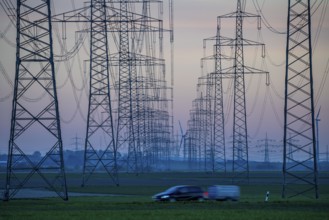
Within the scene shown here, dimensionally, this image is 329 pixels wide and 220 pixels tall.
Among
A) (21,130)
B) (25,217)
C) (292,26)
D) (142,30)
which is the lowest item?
(25,217)

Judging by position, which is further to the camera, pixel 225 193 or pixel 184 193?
pixel 225 193

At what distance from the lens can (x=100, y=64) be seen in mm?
88000

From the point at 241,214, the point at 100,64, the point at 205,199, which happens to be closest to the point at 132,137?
the point at 100,64

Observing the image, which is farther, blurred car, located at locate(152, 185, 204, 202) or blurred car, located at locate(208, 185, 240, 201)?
blurred car, located at locate(208, 185, 240, 201)

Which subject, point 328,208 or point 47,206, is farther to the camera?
point 47,206

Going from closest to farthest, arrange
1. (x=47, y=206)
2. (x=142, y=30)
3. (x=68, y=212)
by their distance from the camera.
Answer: (x=68, y=212) → (x=47, y=206) → (x=142, y=30)

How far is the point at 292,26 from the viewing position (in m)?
66.1

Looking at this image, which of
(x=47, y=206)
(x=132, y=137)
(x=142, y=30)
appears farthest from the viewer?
(x=132, y=137)

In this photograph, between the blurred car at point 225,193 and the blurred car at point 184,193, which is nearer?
the blurred car at point 184,193

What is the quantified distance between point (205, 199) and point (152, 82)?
308 feet

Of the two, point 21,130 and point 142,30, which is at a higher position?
point 142,30

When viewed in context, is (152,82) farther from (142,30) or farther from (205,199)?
(205,199)

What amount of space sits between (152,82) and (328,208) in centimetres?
11137

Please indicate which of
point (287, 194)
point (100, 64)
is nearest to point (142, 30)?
point (100, 64)
